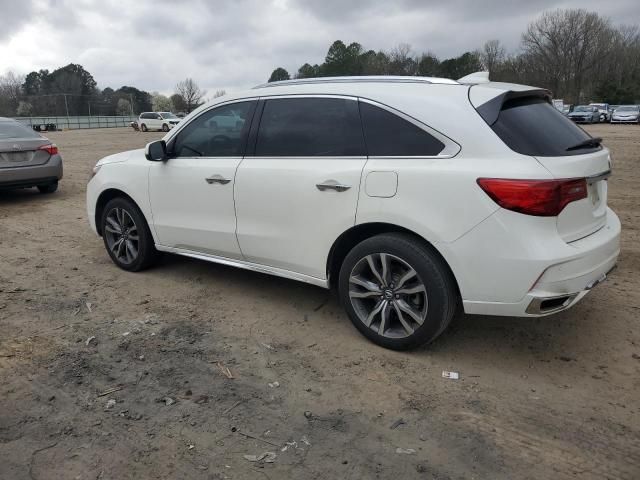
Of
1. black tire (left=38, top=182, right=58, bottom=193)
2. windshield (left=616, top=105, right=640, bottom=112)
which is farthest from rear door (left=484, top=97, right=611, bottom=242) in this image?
windshield (left=616, top=105, right=640, bottom=112)

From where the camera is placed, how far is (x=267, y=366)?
11.5 ft

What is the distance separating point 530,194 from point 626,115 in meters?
44.9

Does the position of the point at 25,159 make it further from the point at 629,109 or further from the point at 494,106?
the point at 629,109

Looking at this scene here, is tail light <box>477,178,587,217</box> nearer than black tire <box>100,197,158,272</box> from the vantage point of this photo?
Yes

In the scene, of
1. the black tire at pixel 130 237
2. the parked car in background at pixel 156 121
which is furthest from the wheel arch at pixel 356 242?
the parked car in background at pixel 156 121

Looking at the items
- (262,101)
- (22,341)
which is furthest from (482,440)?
(22,341)

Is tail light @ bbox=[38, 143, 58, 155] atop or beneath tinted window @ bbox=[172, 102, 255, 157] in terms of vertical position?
beneath

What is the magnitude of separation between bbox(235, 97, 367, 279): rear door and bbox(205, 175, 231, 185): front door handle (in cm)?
14

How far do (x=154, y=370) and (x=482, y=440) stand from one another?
2.07 m

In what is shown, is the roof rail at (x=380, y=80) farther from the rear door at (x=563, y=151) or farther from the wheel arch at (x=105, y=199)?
the wheel arch at (x=105, y=199)

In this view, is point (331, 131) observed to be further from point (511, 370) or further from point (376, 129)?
point (511, 370)

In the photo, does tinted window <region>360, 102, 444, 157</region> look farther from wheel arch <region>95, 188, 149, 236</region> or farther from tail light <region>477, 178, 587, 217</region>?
wheel arch <region>95, 188, 149, 236</region>

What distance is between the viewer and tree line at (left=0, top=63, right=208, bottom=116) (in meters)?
57.6

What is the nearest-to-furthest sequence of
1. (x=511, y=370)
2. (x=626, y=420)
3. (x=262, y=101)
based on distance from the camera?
1. (x=626, y=420)
2. (x=511, y=370)
3. (x=262, y=101)
